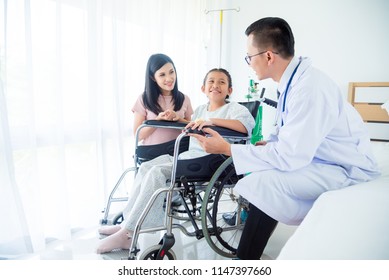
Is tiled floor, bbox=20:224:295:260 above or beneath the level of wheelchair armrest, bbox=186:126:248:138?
beneath

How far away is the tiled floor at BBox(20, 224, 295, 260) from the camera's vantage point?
1473mm

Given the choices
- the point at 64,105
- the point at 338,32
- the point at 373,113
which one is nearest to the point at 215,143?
the point at 64,105

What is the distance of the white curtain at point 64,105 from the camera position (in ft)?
4.53

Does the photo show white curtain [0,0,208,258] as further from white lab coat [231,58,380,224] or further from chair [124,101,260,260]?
white lab coat [231,58,380,224]

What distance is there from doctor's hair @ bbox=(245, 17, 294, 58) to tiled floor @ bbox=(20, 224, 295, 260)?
1.05 metres

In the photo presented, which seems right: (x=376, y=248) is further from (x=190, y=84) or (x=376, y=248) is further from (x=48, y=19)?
(x=190, y=84)

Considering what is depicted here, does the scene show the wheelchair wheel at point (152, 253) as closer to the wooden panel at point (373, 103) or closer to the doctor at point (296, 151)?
the doctor at point (296, 151)

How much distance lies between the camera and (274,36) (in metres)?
1.06

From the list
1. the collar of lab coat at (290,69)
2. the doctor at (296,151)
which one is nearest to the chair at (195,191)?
the doctor at (296,151)

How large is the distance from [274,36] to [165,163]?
83cm

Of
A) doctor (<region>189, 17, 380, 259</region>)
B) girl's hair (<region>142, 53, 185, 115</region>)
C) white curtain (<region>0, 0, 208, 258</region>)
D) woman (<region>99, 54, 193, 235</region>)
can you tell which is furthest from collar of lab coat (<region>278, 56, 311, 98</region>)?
white curtain (<region>0, 0, 208, 258</region>)

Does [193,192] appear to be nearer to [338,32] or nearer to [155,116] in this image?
[155,116]

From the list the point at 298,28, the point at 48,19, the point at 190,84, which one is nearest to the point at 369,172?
the point at 48,19

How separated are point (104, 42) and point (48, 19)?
0.39 m
